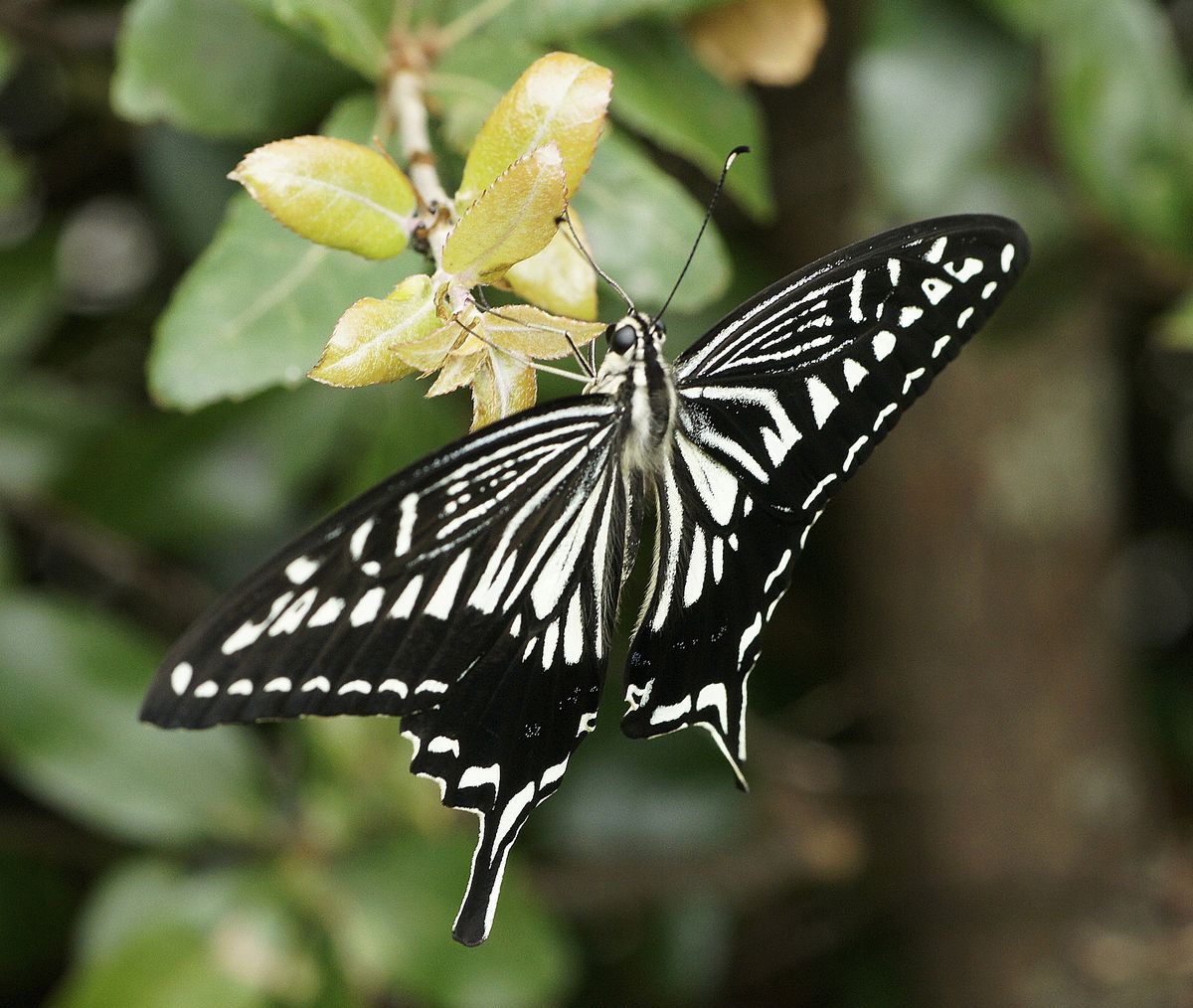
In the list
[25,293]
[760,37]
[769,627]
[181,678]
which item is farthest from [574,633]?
[769,627]

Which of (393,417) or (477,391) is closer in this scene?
(477,391)

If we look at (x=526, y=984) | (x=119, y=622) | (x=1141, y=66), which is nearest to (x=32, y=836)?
(x=119, y=622)

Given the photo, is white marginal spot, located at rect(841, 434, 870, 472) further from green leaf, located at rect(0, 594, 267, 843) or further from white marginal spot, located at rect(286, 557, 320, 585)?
green leaf, located at rect(0, 594, 267, 843)

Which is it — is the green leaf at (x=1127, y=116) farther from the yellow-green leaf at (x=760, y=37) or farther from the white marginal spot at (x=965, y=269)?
the white marginal spot at (x=965, y=269)

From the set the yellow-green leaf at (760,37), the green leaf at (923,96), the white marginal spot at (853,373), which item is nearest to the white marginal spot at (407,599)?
the white marginal spot at (853,373)

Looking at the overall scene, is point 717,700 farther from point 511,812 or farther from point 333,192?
point 333,192

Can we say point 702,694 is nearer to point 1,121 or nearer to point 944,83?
point 944,83
